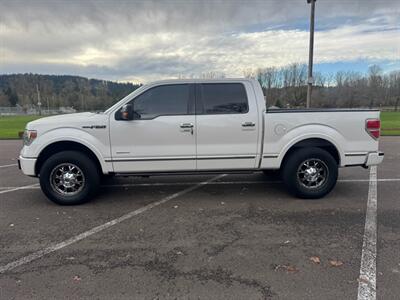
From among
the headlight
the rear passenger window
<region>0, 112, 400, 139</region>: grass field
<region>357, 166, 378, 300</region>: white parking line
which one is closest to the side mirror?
the rear passenger window

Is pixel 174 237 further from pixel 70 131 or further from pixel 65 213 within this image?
pixel 70 131

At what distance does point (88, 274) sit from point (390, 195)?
16.9ft

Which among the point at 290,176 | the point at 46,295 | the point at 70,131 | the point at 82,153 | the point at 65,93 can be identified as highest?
the point at 65,93

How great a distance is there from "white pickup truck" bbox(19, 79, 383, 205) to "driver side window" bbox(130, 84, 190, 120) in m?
0.02

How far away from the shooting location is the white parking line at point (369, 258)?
2.67 metres

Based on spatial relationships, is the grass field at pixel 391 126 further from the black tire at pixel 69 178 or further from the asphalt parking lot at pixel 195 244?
the black tire at pixel 69 178

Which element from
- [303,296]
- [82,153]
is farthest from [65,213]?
[303,296]

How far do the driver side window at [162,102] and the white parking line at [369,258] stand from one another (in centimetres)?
319

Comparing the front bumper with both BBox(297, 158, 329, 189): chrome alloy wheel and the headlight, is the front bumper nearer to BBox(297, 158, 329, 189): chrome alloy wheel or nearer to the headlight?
BBox(297, 158, 329, 189): chrome alloy wheel

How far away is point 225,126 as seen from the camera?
5023 mm

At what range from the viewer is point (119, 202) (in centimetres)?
524

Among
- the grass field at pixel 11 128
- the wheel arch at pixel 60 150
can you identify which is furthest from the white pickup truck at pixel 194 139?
the grass field at pixel 11 128

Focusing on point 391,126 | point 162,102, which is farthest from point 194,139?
point 391,126

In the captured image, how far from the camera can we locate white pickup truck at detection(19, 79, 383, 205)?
194 inches
